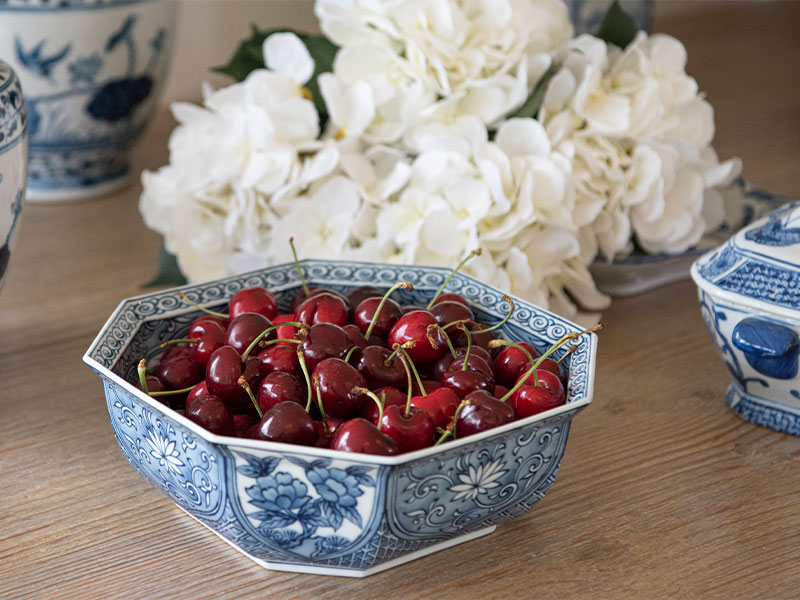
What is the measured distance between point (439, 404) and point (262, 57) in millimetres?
507

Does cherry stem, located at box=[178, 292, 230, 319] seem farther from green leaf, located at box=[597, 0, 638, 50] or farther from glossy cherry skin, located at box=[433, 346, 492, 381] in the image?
green leaf, located at box=[597, 0, 638, 50]

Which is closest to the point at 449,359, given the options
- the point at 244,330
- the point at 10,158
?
the point at 244,330

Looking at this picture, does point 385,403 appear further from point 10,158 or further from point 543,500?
point 10,158

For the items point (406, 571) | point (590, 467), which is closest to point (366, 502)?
point (406, 571)

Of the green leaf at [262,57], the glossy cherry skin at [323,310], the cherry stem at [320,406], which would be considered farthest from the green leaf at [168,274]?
the cherry stem at [320,406]

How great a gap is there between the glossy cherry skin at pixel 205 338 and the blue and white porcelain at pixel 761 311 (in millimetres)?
310

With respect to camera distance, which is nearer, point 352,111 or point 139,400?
point 139,400

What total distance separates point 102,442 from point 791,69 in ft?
4.51

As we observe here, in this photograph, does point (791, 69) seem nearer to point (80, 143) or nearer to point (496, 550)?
point (80, 143)

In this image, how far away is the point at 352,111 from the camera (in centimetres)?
76

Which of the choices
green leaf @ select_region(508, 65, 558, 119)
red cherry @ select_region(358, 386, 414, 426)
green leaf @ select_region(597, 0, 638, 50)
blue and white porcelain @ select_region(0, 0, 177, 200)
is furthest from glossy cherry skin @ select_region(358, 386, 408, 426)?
blue and white porcelain @ select_region(0, 0, 177, 200)

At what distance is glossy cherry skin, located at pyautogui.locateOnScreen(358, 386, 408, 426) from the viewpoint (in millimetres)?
483

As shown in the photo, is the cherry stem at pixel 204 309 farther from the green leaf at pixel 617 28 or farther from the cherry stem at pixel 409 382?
the green leaf at pixel 617 28

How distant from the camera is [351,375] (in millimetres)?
485
